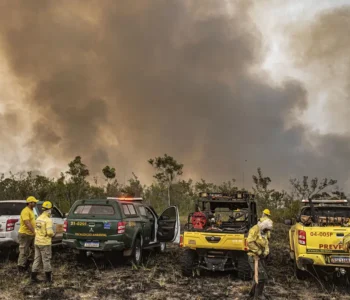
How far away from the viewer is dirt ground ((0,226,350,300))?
24.5 feet

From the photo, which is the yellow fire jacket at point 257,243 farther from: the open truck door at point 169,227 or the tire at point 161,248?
the tire at point 161,248

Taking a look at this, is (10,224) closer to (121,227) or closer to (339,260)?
(121,227)

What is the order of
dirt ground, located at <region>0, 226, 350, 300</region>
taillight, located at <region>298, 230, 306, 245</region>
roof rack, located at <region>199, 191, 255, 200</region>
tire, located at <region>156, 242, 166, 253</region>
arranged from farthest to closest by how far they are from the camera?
tire, located at <region>156, 242, 166, 253</region> < roof rack, located at <region>199, 191, 255, 200</region> < taillight, located at <region>298, 230, 306, 245</region> < dirt ground, located at <region>0, 226, 350, 300</region>

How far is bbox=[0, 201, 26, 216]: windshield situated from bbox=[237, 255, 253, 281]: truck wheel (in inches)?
250

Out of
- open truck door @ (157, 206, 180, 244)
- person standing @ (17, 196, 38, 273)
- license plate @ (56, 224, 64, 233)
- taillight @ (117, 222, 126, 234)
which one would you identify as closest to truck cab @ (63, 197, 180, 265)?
taillight @ (117, 222, 126, 234)

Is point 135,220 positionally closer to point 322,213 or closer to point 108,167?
point 322,213

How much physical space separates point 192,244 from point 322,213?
11.0 ft

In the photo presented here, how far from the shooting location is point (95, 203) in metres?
10.3

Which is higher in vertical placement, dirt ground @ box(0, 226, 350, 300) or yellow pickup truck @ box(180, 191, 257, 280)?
yellow pickup truck @ box(180, 191, 257, 280)

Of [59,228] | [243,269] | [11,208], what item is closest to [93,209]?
[59,228]

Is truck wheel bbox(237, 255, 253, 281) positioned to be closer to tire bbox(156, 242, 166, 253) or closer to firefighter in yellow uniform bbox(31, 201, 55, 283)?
firefighter in yellow uniform bbox(31, 201, 55, 283)

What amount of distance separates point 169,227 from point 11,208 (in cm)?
465

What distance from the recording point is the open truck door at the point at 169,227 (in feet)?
37.8

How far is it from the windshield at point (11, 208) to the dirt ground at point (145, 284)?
134cm
